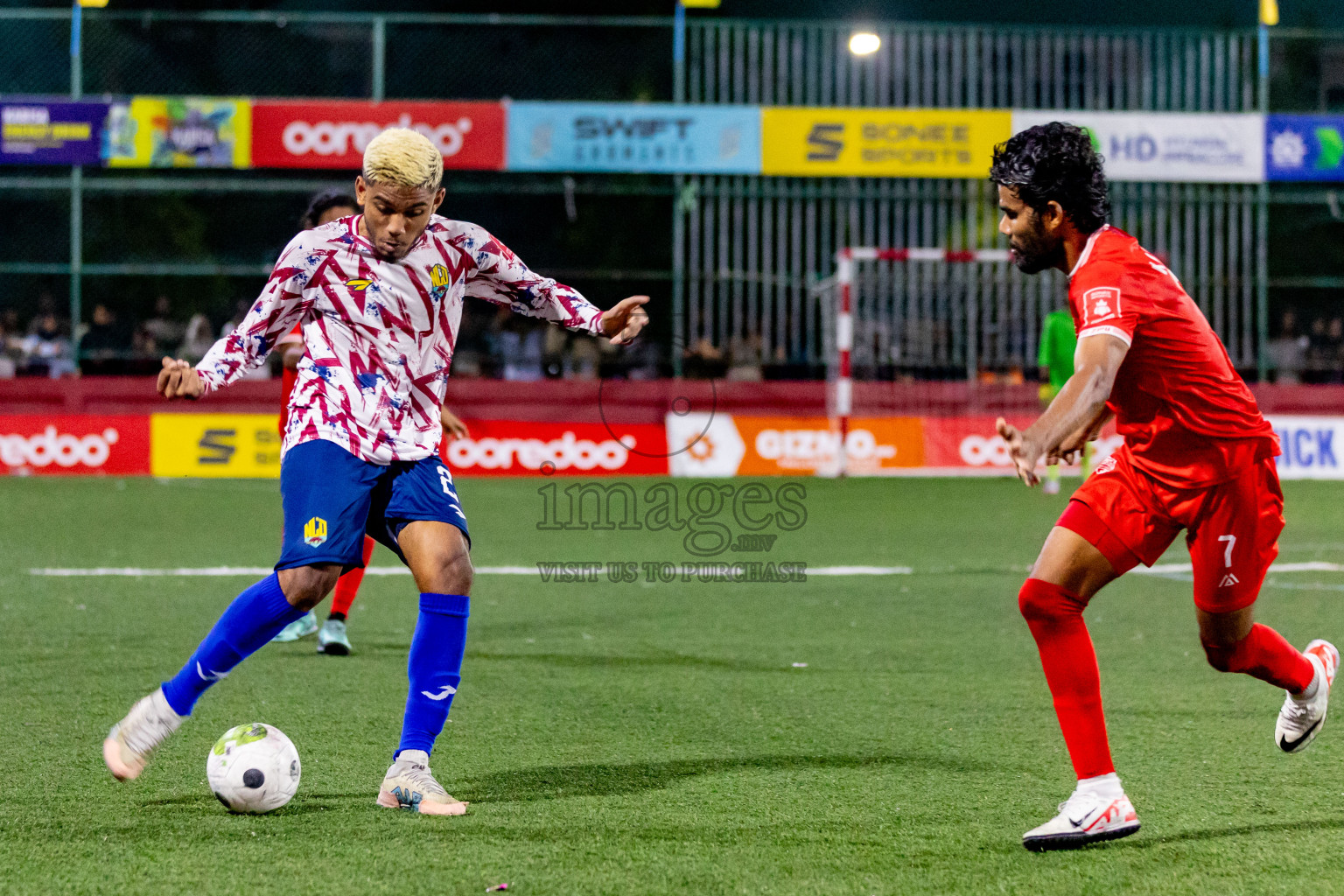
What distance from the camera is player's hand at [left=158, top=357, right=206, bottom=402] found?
3.89 m

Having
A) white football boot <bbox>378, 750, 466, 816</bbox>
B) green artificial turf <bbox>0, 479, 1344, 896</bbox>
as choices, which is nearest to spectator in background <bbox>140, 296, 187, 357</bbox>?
green artificial turf <bbox>0, 479, 1344, 896</bbox>

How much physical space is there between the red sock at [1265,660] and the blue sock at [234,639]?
263 cm

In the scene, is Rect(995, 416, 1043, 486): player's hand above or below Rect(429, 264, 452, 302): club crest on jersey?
below

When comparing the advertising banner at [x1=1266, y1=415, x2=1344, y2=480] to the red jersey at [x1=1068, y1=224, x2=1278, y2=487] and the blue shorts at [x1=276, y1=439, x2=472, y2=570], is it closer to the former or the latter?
the red jersey at [x1=1068, y1=224, x2=1278, y2=487]

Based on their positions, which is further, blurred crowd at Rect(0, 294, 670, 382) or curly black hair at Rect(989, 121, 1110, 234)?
blurred crowd at Rect(0, 294, 670, 382)

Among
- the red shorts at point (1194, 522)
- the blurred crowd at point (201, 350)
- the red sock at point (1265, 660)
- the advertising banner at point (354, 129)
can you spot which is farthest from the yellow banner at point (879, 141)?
the red shorts at point (1194, 522)

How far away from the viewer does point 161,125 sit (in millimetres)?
18891

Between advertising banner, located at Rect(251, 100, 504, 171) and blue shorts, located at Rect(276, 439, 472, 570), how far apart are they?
15.5m

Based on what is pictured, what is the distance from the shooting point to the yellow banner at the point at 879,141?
19.3 metres

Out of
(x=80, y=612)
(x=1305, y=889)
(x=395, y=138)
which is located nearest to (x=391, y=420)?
(x=395, y=138)

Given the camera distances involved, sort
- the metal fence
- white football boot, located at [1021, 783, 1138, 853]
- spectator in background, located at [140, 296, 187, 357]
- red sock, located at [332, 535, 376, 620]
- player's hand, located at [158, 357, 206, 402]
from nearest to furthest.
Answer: white football boot, located at [1021, 783, 1138, 853] → player's hand, located at [158, 357, 206, 402] → red sock, located at [332, 535, 376, 620] → the metal fence → spectator in background, located at [140, 296, 187, 357]

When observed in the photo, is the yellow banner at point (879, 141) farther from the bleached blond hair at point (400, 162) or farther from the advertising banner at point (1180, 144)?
the bleached blond hair at point (400, 162)

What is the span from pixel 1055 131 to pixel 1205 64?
18714 millimetres

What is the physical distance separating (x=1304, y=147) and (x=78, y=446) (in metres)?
17.1
